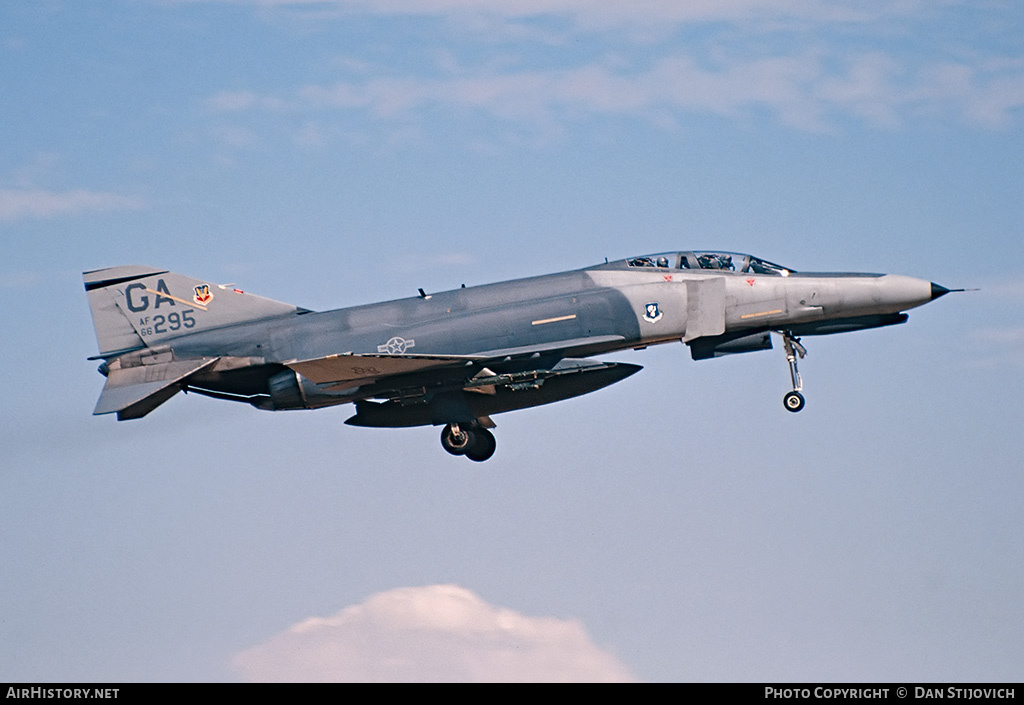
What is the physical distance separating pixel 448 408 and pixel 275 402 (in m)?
3.82

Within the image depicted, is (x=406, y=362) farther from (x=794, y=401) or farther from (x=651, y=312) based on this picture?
(x=794, y=401)

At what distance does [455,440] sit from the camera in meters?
31.9

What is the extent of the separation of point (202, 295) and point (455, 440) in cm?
660

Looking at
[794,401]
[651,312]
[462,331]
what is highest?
[462,331]

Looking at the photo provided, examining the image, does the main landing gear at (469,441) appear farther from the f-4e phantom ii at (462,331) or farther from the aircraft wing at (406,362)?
the aircraft wing at (406,362)

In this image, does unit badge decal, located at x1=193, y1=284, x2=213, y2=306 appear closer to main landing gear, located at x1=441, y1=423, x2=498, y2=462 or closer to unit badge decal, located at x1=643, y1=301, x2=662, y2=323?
main landing gear, located at x1=441, y1=423, x2=498, y2=462

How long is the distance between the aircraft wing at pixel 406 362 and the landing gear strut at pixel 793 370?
3.49 meters

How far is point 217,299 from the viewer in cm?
3181

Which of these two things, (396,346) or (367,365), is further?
(396,346)

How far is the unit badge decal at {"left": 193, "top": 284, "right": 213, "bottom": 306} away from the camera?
3181cm

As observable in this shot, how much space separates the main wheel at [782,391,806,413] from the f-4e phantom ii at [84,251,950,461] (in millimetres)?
26

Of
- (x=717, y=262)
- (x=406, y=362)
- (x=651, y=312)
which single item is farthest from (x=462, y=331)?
(x=717, y=262)
